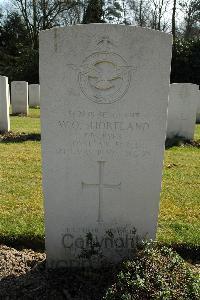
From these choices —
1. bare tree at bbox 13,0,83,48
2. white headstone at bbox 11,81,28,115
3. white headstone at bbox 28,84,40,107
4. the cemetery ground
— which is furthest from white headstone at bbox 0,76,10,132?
bare tree at bbox 13,0,83,48

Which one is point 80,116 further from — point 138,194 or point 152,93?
point 138,194

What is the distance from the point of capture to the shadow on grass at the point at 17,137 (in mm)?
10867

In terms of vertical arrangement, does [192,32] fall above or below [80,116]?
above

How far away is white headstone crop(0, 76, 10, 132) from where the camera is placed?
1089cm

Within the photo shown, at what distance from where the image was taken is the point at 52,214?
385cm

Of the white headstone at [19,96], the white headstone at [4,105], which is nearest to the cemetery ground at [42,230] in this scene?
the white headstone at [4,105]

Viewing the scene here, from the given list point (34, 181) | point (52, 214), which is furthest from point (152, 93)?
point (34, 181)

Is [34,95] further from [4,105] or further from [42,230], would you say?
[42,230]

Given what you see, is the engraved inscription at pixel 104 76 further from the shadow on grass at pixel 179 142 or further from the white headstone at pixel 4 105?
the white headstone at pixel 4 105

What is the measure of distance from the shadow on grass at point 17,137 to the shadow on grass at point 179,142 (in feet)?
11.7

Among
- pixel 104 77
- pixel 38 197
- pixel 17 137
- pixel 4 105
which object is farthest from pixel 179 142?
pixel 104 77

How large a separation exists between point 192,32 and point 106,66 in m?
36.9

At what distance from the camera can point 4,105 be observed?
37.2 feet

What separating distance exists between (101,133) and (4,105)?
26.9 feet
